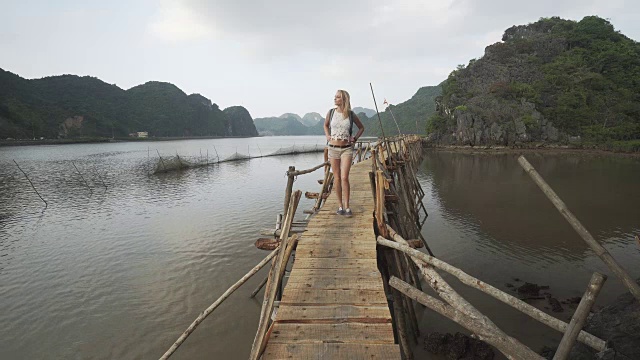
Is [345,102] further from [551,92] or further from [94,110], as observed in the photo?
[94,110]

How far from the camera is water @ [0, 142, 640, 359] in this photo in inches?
255

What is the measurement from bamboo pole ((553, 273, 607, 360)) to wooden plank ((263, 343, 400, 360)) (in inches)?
55.2

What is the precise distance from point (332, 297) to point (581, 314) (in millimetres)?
2369

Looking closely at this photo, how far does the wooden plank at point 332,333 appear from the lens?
285cm

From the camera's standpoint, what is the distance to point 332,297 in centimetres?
353

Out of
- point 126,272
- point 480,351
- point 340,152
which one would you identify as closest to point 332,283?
point 340,152

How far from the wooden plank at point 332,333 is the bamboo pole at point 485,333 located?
524 millimetres

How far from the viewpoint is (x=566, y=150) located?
1704 inches

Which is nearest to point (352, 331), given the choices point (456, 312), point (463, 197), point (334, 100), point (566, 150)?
point (456, 312)

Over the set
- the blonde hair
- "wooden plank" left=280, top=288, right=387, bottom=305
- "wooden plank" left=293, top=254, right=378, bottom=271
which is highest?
the blonde hair

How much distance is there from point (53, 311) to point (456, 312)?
961 centimetres

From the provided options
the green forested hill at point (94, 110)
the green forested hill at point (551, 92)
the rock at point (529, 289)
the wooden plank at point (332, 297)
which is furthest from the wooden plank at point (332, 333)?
the green forested hill at point (94, 110)

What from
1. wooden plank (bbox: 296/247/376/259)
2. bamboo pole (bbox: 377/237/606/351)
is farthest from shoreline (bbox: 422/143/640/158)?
wooden plank (bbox: 296/247/376/259)

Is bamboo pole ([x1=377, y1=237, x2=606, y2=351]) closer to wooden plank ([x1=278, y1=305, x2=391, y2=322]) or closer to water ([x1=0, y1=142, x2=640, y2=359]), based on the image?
wooden plank ([x1=278, y1=305, x2=391, y2=322])
